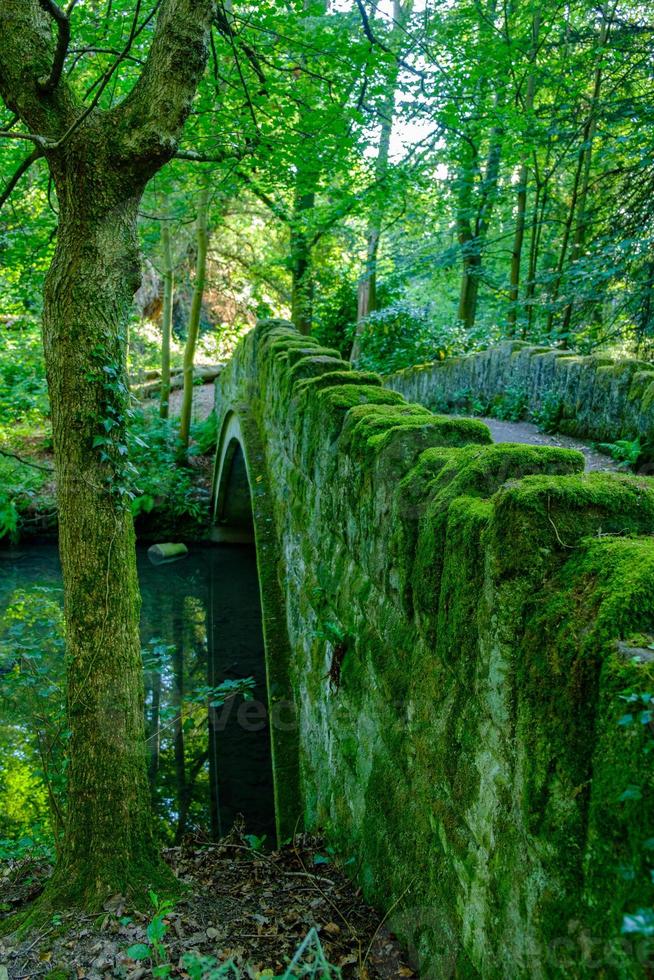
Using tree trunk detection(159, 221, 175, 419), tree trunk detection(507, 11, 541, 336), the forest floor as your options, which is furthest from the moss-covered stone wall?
tree trunk detection(159, 221, 175, 419)

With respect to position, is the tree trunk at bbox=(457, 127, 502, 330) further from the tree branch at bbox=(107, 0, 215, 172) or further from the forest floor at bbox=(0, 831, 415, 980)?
the forest floor at bbox=(0, 831, 415, 980)

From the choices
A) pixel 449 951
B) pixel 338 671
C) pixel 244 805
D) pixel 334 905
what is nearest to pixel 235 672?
pixel 244 805

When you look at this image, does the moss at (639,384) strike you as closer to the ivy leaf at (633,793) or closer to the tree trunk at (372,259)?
the ivy leaf at (633,793)

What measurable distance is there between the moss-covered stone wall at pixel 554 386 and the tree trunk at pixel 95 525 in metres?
3.94

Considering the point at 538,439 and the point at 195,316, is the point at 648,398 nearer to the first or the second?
the point at 538,439

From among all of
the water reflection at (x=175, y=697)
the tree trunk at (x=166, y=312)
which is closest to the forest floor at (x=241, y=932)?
the water reflection at (x=175, y=697)

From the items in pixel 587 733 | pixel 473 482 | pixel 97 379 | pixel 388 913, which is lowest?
pixel 388 913

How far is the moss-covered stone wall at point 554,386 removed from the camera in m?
5.48

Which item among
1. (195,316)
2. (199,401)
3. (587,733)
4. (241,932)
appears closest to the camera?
(587,733)

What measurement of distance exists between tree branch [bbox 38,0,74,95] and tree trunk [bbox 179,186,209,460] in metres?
8.35

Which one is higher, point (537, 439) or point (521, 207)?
point (521, 207)

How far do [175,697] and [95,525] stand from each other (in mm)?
5823

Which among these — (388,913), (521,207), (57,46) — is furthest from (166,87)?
(521,207)

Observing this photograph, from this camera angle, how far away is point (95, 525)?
314 cm
